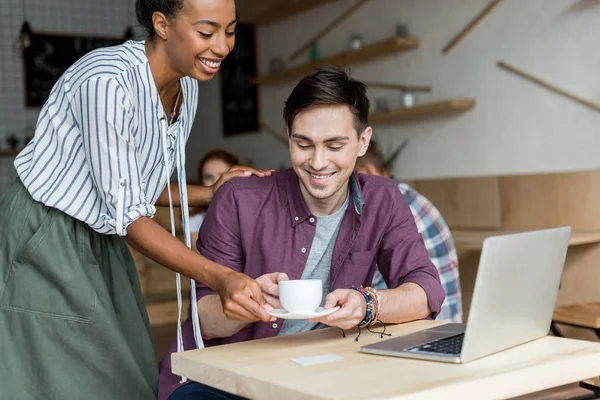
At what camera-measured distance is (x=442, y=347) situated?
1258mm

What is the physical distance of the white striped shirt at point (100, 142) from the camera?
1.46m

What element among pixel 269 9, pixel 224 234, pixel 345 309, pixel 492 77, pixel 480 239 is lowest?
pixel 480 239

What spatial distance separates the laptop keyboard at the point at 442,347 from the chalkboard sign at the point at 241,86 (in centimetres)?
507

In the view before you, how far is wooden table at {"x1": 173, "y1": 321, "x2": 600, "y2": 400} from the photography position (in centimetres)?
104

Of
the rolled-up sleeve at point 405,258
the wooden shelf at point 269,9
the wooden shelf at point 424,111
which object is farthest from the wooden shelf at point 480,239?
the wooden shelf at point 269,9

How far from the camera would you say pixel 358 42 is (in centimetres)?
494

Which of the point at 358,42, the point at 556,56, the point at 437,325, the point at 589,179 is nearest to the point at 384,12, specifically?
the point at 358,42

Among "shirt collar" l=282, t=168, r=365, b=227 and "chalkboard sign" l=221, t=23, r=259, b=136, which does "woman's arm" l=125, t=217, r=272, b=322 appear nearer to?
"shirt collar" l=282, t=168, r=365, b=227

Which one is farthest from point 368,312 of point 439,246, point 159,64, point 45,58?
point 45,58

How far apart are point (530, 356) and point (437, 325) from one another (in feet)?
1.02

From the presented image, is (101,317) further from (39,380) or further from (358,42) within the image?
(358,42)

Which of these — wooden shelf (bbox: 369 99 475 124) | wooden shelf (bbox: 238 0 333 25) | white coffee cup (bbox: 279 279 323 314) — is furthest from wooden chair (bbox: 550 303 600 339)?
wooden shelf (bbox: 238 0 333 25)

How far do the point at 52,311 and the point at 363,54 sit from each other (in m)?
3.62

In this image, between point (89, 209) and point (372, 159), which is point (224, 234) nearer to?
point (89, 209)
